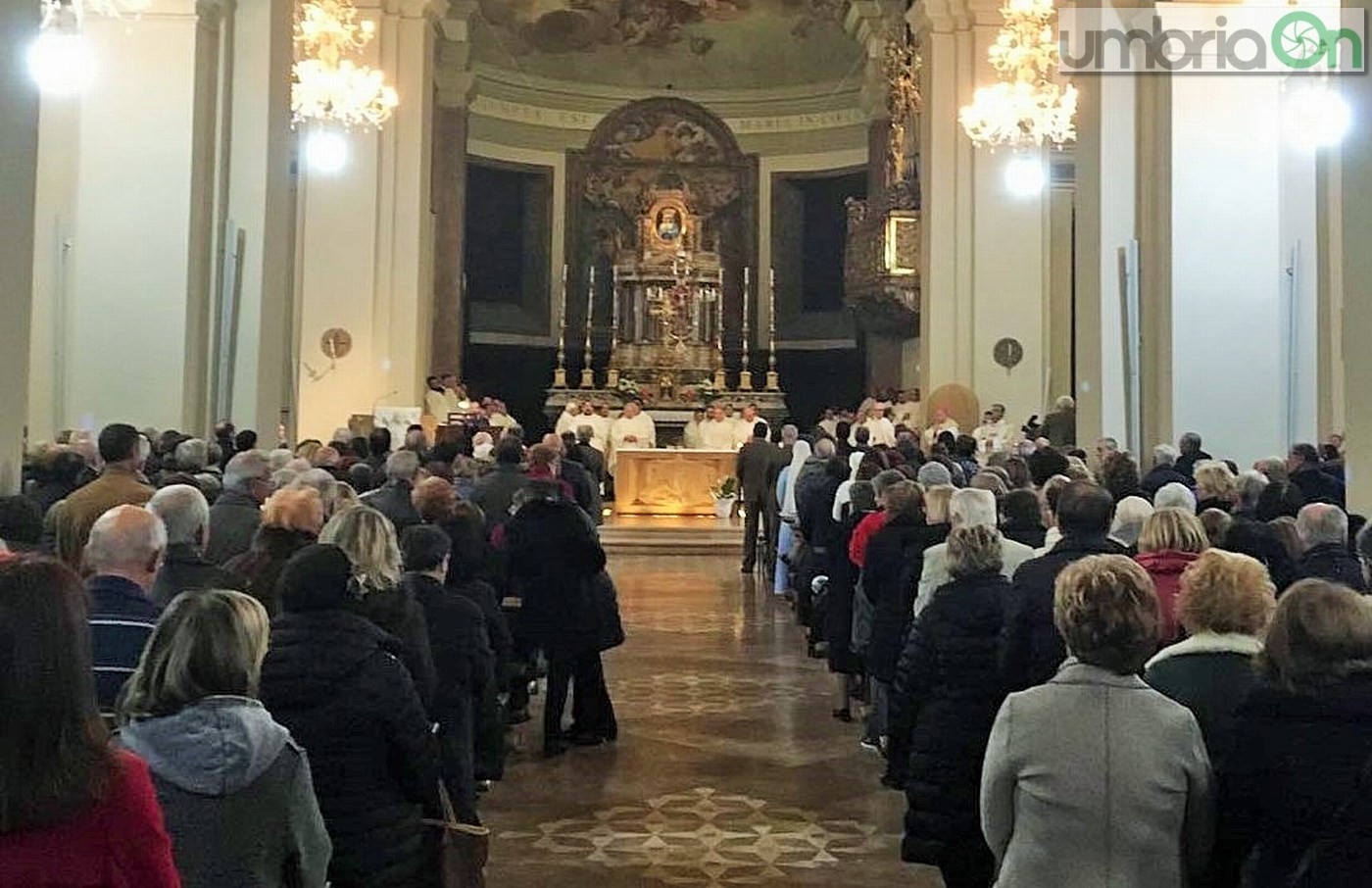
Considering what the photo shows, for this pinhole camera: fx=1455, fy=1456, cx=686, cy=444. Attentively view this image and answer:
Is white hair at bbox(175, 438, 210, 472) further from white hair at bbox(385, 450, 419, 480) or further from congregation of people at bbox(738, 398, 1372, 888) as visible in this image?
congregation of people at bbox(738, 398, 1372, 888)

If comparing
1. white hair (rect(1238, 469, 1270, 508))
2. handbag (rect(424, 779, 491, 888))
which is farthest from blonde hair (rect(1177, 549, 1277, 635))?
white hair (rect(1238, 469, 1270, 508))

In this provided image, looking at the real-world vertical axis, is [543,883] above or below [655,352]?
below

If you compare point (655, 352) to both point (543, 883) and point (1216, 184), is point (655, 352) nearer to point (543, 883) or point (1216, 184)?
point (1216, 184)

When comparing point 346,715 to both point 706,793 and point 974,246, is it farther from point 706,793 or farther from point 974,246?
point 974,246

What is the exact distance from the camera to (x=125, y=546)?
390cm

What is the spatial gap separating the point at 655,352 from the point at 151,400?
15823 mm

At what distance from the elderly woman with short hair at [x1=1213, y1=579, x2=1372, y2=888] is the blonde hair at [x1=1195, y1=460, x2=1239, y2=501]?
4398 millimetres

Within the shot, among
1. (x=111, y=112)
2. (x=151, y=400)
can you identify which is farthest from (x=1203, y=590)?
(x=111, y=112)

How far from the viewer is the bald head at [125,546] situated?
153 inches

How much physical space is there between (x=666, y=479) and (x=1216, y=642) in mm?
17970

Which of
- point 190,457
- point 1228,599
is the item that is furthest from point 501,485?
point 1228,599

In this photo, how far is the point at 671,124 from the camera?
29.1m

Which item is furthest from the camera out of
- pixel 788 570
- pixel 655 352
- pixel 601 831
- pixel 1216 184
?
pixel 655 352

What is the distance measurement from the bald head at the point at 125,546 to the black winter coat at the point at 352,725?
591 millimetres
